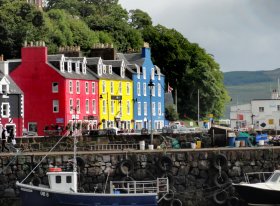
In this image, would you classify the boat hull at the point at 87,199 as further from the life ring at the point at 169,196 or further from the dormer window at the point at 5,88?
the dormer window at the point at 5,88

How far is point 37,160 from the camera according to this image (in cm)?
5419

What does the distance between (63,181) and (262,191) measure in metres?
9.23

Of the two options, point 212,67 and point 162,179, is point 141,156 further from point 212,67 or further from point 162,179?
point 212,67

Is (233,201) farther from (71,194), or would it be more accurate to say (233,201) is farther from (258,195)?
(71,194)

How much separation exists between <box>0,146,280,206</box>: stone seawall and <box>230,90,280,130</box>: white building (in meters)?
42.0

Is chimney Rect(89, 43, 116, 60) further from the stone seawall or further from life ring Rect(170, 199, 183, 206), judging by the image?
life ring Rect(170, 199, 183, 206)

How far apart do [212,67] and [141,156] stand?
86.4m

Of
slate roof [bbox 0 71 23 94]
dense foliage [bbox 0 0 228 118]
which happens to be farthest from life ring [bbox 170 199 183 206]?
dense foliage [bbox 0 0 228 118]

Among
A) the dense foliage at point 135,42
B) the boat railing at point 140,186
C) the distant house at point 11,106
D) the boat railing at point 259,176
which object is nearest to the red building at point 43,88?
the distant house at point 11,106

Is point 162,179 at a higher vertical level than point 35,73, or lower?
lower

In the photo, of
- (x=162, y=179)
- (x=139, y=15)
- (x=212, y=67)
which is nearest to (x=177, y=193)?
(x=162, y=179)

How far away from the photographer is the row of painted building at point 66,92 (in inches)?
3469

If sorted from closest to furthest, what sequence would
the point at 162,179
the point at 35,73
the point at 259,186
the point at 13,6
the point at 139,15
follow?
the point at 259,186 < the point at 162,179 < the point at 35,73 < the point at 13,6 < the point at 139,15

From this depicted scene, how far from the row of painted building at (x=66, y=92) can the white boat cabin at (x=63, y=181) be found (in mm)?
34144
